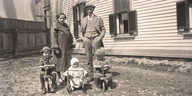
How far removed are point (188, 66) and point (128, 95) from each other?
12.1 ft

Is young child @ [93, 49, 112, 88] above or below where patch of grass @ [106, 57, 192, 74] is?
above

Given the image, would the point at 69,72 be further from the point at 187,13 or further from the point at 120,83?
the point at 187,13

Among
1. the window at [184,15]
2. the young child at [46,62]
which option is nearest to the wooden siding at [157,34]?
the window at [184,15]

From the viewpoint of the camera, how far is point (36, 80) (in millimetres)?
6008

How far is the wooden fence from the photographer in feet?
34.9

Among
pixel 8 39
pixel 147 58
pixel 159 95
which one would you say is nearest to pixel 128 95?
pixel 159 95

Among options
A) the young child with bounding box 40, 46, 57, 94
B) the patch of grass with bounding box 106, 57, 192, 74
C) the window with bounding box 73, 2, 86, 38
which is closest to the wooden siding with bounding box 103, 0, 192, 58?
the patch of grass with bounding box 106, 57, 192, 74

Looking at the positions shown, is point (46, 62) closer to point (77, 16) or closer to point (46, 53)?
point (46, 53)

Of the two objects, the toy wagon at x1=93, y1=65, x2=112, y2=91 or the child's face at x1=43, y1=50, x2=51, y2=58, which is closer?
the child's face at x1=43, y1=50, x2=51, y2=58

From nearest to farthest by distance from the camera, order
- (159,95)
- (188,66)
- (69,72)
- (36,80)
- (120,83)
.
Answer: (159,95) < (69,72) < (120,83) < (36,80) < (188,66)

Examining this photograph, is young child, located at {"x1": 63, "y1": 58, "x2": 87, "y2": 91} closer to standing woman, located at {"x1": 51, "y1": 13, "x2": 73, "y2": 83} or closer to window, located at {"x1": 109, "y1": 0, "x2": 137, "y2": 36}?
standing woman, located at {"x1": 51, "y1": 13, "x2": 73, "y2": 83}

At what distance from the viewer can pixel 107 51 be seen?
10648 millimetres

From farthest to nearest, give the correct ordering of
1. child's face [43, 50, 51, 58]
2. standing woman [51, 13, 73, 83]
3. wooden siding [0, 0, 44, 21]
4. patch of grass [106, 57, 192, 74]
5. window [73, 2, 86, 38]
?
wooden siding [0, 0, 44, 21]
window [73, 2, 86, 38]
patch of grass [106, 57, 192, 74]
standing woman [51, 13, 73, 83]
child's face [43, 50, 51, 58]

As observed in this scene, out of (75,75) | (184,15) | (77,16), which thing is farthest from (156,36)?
(77,16)
